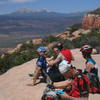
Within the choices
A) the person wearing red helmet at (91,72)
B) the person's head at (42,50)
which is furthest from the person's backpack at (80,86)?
the person's head at (42,50)

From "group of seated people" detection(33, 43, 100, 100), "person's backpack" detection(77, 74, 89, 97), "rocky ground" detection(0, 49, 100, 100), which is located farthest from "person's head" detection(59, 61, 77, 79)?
"rocky ground" detection(0, 49, 100, 100)

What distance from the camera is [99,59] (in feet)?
46.3

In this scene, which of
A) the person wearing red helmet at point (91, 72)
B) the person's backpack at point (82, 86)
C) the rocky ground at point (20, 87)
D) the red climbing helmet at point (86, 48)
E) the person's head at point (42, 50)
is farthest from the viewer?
the rocky ground at point (20, 87)

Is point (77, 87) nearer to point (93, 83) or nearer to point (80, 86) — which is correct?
point (80, 86)

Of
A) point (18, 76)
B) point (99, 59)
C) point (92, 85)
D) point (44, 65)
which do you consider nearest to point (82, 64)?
point (99, 59)

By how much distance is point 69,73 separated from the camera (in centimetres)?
698

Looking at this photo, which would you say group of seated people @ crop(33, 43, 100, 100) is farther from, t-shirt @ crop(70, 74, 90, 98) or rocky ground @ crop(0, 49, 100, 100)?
rocky ground @ crop(0, 49, 100, 100)

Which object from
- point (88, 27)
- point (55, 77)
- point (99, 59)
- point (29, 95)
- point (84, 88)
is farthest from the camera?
point (88, 27)

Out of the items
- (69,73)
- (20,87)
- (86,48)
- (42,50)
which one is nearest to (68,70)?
(69,73)

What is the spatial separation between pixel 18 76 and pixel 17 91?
1.83 metres

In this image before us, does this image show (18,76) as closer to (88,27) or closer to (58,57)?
(58,57)

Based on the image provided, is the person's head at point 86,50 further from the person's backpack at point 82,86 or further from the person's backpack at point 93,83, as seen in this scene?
the person's backpack at point 82,86

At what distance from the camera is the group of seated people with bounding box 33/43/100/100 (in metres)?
6.95

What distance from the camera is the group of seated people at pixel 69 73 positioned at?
6949 millimetres
